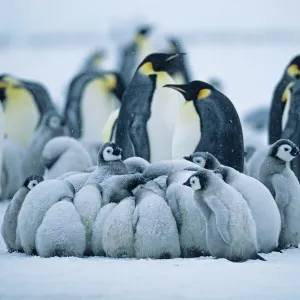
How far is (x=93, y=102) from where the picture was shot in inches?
336

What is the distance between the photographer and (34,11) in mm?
24125

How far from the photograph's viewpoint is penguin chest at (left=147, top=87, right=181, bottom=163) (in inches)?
232

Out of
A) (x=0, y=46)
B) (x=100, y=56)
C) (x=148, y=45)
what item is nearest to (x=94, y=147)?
(x=148, y=45)

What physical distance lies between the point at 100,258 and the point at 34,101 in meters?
4.73

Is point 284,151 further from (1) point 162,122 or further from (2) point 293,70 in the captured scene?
(2) point 293,70

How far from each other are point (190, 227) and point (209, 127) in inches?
53.5

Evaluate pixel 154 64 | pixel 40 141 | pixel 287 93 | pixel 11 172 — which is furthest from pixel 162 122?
pixel 11 172

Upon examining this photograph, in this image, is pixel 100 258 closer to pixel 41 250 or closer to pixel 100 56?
pixel 41 250

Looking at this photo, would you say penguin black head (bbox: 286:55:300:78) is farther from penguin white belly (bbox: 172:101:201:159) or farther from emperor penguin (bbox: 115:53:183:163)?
penguin white belly (bbox: 172:101:201:159)

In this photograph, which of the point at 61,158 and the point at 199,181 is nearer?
the point at 199,181

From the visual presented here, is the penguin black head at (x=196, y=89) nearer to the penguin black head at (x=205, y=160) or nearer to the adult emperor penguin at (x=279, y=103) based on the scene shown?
the penguin black head at (x=205, y=160)

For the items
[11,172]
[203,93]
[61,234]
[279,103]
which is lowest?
[11,172]

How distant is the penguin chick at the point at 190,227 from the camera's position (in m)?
3.82

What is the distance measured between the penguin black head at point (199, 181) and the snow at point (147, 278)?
0.97ft
